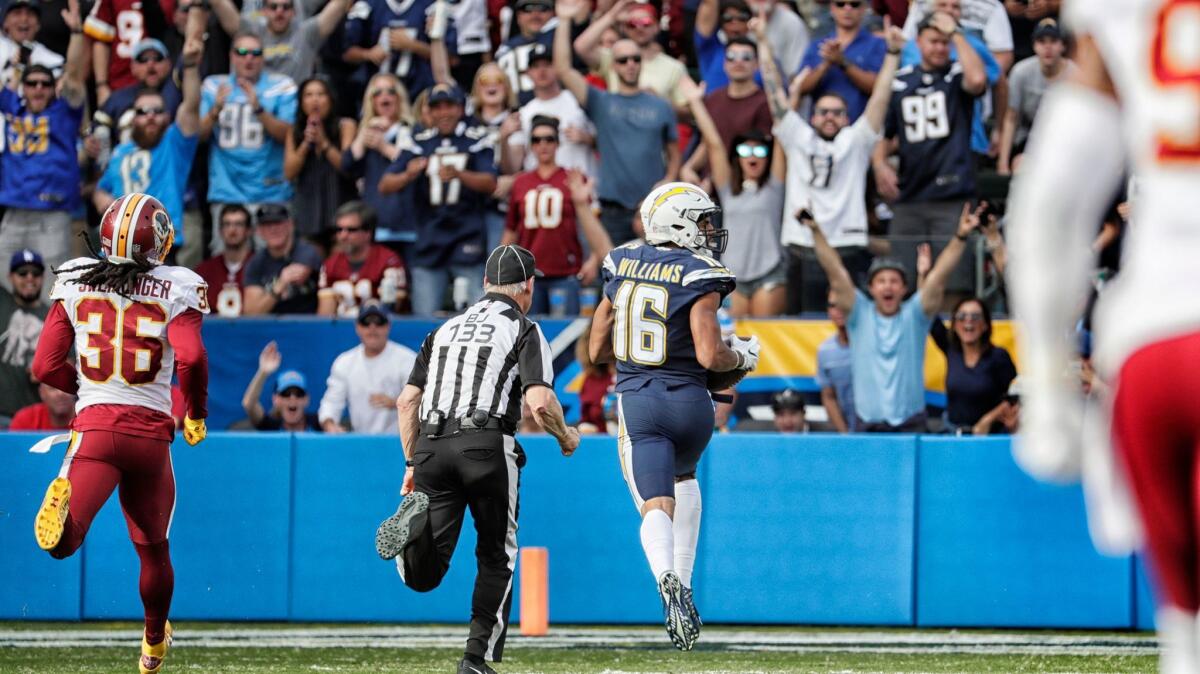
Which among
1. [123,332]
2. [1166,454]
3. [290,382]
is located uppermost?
[290,382]

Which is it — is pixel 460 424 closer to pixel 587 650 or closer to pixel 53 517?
pixel 53 517

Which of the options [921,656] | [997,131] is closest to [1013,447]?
[921,656]

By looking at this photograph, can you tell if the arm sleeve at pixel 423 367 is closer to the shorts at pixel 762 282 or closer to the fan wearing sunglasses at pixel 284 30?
the shorts at pixel 762 282

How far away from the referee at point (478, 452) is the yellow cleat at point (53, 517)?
49.8 inches

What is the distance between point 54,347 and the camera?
723cm

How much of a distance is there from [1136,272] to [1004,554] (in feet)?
25.7

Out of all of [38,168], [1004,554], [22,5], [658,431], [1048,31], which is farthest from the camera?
[22,5]

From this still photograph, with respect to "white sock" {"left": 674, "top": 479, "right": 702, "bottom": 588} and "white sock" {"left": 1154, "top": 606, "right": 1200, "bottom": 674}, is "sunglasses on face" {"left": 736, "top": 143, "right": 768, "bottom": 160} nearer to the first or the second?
"white sock" {"left": 674, "top": 479, "right": 702, "bottom": 588}

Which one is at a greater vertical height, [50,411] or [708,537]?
[50,411]

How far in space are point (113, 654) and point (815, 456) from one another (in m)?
4.22

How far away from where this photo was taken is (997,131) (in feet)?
Answer: 42.5

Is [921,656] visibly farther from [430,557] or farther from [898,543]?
[430,557]

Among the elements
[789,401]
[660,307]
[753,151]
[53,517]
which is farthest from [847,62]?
[53,517]

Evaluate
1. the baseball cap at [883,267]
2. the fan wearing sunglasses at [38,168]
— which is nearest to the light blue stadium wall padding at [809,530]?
the baseball cap at [883,267]
